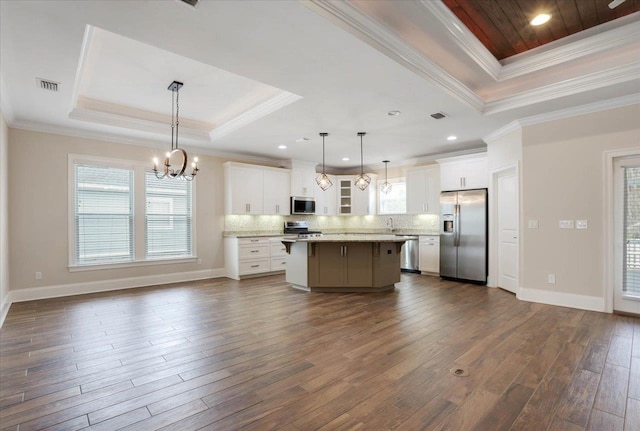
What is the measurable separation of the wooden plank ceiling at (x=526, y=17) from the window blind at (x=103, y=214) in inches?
232

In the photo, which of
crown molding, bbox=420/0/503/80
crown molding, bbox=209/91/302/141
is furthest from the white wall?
crown molding, bbox=420/0/503/80

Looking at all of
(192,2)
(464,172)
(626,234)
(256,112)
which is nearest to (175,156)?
(256,112)

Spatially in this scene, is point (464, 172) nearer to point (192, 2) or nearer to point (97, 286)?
point (192, 2)

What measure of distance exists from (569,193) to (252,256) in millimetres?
5651

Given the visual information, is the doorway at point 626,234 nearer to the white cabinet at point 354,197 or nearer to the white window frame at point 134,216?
the white cabinet at point 354,197

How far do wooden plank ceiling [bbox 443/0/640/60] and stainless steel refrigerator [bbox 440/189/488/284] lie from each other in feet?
10.3

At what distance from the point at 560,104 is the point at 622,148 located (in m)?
0.92

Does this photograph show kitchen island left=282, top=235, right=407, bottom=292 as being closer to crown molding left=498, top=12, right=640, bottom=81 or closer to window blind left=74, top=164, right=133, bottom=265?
crown molding left=498, top=12, right=640, bottom=81

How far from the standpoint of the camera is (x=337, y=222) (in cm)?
955

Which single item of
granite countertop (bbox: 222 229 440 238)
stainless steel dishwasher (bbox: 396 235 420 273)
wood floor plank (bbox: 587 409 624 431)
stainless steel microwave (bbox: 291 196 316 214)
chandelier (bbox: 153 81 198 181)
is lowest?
wood floor plank (bbox: 587 409 624 431)

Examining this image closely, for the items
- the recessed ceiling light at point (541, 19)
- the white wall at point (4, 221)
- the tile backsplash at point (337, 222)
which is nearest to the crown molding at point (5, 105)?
the white wall at point (4, 221)

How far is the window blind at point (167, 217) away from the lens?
6.32m

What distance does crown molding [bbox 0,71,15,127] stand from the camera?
3749mm

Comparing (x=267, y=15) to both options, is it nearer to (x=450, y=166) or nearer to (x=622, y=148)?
(x=622, y=148)
